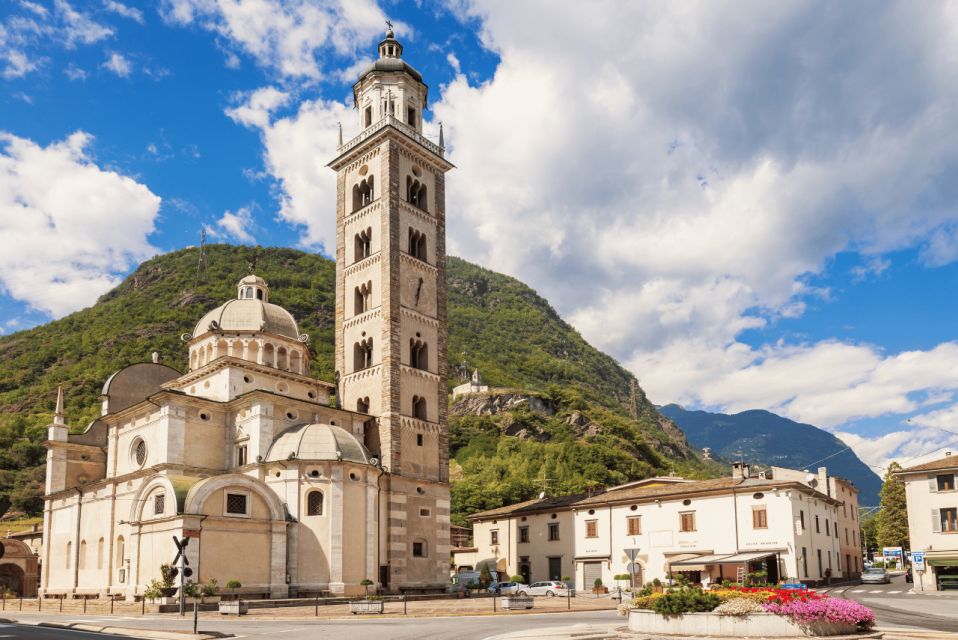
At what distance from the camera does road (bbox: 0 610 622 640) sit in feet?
76.0

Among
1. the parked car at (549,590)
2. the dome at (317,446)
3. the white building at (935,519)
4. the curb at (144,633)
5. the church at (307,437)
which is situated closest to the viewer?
the curb at (144,633)

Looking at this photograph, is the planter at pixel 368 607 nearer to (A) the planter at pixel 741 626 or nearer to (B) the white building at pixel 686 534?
(A) the planter at pixel 741 626

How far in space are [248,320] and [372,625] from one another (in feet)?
96.1

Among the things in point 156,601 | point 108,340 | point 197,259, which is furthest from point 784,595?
point 197,259

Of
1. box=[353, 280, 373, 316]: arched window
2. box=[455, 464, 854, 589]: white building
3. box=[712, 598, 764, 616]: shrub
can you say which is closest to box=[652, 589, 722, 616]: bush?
box=[712, 598, 764, 616]: shrub

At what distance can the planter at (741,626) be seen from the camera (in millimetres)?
18969

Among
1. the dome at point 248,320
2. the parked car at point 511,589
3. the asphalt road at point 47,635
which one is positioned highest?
the dome at point 248,320

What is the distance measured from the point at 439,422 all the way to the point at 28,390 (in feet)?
279

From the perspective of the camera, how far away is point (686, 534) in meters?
51.9

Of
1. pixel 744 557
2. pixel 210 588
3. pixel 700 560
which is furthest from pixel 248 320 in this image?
pixel 744 557

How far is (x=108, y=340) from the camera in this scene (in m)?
116

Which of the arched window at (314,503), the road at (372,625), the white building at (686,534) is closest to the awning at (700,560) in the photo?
the white building at (686,534)

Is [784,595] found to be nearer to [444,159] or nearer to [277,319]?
[277,319]

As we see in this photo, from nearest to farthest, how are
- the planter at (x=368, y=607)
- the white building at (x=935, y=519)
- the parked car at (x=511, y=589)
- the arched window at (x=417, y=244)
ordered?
the planter at (x=368, y=607) → the white building at (x=935, y=519) → the parked car at (x=511, y=589) → the arched window at (x=417, y=244)
